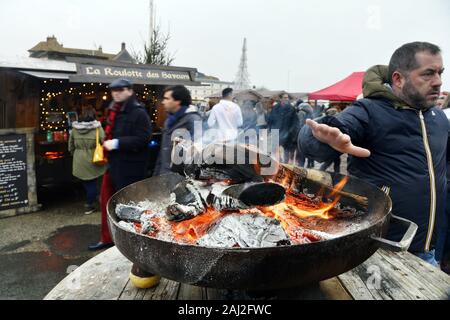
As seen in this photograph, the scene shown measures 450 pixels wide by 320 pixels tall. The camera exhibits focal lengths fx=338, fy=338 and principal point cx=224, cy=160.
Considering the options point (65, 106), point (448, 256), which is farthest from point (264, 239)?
point (65, 106)

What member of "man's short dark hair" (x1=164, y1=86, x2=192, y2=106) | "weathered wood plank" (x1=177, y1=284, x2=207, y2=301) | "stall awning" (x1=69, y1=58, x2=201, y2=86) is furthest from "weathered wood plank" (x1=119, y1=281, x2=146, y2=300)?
"stall awning" (x1=69, y1=58, x2=201, y2=86)

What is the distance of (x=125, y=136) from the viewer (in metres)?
4.26

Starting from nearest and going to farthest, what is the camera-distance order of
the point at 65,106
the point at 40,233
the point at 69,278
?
the point at 69,278, the point at 40,233, the point at 65,106

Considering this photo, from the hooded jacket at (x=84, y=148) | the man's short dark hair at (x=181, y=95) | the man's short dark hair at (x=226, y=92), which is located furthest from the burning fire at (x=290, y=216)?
the man's short dark hair at (x=226, y=92)

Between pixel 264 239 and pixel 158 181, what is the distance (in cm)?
119

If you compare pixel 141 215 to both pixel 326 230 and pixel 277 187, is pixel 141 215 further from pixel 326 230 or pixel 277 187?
pixel 326 230

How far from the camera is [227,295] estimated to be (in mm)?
1735

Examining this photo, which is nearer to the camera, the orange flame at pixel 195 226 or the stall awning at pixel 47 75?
the orange flame at pixel 195 226

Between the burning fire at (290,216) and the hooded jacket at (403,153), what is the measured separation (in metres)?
0.28

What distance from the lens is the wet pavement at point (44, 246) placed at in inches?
147

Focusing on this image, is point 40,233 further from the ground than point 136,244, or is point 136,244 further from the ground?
point 136,244

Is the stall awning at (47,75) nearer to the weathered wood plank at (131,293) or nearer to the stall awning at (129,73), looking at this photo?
the stall awning at (129,73)

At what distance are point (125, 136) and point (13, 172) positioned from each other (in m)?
2.85

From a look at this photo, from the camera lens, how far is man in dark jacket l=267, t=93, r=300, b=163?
9.84 metres
